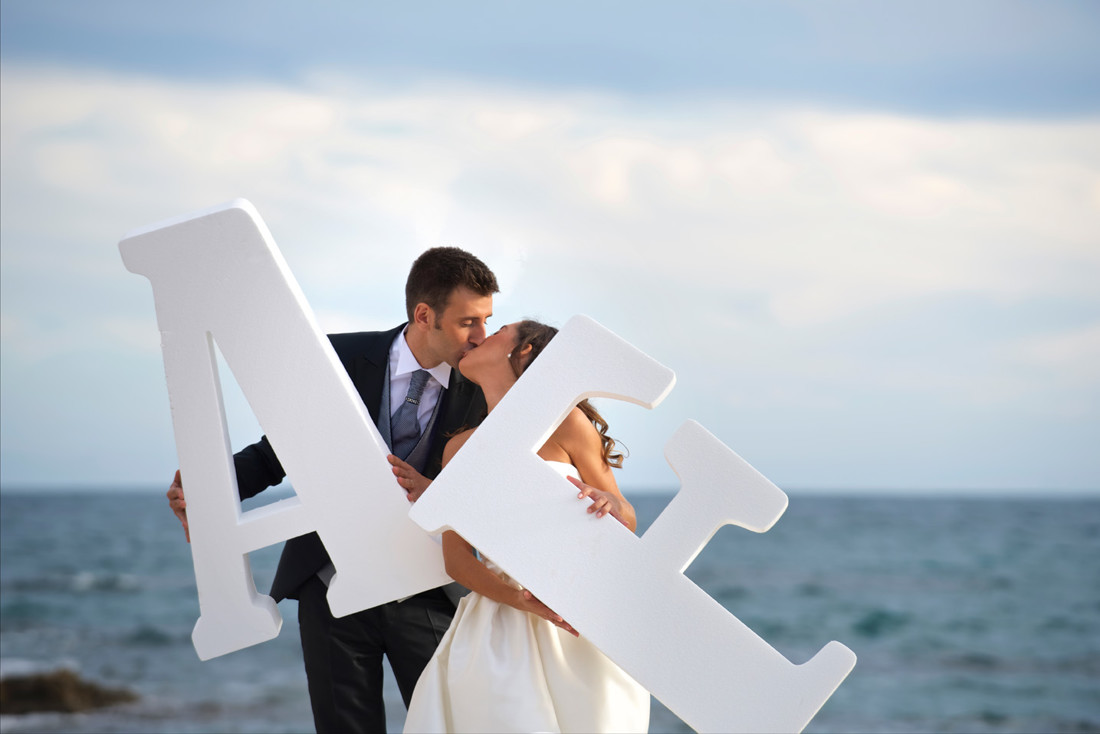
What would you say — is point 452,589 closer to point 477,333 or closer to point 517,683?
point 517,683

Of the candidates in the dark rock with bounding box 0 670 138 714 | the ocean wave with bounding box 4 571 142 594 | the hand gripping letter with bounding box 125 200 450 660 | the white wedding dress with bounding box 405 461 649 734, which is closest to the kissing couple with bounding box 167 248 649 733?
the white wedding dress with bounding box 405 461 649 734

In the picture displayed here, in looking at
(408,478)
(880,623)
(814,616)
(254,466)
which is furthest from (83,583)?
(408,478)

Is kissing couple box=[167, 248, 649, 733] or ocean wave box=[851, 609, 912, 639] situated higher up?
kissing couple box=[167, 248, 649, 733]

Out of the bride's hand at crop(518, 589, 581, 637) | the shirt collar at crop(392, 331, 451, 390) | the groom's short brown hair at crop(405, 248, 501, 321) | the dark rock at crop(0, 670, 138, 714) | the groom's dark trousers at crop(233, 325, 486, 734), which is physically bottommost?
the dark rock at crop(0, 670, 138, 714)

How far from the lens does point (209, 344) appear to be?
294 cm

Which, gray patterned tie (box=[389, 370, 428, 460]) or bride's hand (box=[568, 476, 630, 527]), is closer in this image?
bride's hand (box=[568, 476, 630, 527])

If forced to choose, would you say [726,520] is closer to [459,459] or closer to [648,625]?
[648,625]

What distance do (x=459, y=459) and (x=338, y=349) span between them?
110cm

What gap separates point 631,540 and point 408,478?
2.45 feet

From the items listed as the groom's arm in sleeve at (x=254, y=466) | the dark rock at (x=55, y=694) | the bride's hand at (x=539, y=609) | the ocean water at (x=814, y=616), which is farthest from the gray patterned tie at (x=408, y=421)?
the dark rock at (x=55, y=694)

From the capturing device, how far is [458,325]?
3246mm

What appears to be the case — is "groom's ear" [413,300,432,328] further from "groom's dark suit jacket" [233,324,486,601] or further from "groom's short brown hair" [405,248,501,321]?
"groom's dark suit jacket" [233,324,486,601]

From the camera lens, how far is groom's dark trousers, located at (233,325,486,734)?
131 inches

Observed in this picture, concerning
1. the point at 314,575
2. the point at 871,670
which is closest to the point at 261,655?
the point at 871,670
